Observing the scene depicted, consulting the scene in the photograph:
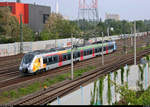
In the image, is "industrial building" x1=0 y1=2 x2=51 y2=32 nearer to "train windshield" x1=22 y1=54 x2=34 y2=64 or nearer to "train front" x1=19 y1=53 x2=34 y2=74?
"train windshield" x1=22 y1=54 x2=34 y2=64

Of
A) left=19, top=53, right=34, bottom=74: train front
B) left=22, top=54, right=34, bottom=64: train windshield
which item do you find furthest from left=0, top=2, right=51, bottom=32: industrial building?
left=19, top=53, right=34, bottom=74: train front

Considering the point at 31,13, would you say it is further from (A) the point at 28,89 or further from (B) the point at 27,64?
(A) the point at 28,89

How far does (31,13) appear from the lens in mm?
81000

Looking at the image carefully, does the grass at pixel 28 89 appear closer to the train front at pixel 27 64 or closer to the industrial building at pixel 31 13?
the train front at pixel 27 64

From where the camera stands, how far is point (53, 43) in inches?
2420

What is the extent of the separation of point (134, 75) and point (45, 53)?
535 inches

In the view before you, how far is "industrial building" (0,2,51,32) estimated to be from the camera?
76312 mm

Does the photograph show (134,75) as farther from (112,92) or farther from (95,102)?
A: (95,102)

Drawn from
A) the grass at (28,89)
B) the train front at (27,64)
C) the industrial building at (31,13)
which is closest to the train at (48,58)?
the train front at (27,64)

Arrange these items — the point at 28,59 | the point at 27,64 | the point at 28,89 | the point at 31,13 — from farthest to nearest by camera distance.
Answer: the point at 31,13
the point at 28,59
the point at 27,64
the point at 28,89

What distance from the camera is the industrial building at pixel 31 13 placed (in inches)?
3004

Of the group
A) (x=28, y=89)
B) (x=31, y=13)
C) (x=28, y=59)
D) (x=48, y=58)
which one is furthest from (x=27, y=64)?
(x=31, y=13)

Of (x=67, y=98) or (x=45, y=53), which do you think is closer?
(x=67, y=98)

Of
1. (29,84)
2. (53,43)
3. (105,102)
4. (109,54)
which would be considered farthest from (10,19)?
(105,102)
